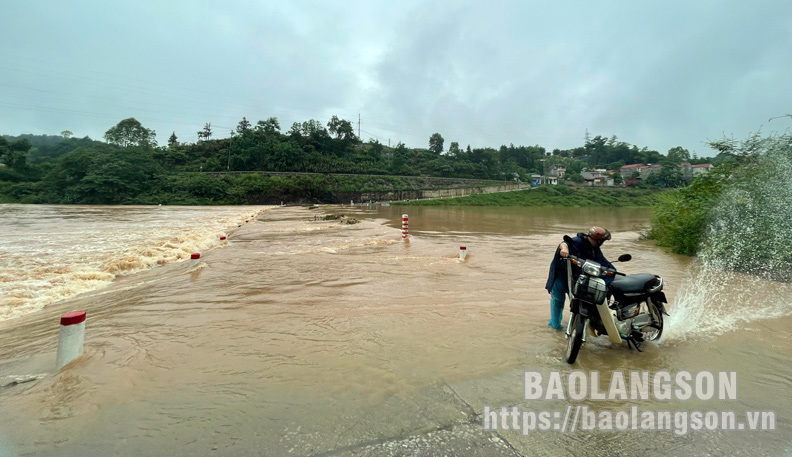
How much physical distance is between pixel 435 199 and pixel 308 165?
92.2 ft

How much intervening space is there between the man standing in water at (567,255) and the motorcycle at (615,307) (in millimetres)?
160

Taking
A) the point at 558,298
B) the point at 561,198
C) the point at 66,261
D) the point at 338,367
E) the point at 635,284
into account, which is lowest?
the point at 338,367

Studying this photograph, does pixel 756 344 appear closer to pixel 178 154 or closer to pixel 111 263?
pixel 111 263

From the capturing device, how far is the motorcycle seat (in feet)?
13.7

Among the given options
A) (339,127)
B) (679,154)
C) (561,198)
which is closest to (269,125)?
(339,127)

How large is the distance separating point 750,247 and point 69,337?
43.8ft

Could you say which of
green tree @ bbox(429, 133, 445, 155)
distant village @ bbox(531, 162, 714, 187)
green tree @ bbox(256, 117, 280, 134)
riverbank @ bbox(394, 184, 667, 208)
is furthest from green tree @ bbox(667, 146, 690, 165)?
green tree @ bbox(256, 117, 280, 134)

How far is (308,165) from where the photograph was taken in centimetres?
7475

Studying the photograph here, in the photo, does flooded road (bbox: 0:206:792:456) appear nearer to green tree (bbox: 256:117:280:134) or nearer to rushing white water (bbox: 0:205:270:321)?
rushing white water (bbox: 0:205:270:321)

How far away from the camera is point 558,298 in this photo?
4.82 metres

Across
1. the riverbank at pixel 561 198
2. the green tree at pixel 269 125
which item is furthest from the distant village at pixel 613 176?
the green tree at pixel 269 125

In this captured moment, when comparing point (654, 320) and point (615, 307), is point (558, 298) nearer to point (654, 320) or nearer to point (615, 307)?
point (615, 307)

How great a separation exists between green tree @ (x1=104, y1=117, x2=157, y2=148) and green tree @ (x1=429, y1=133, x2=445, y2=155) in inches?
2626

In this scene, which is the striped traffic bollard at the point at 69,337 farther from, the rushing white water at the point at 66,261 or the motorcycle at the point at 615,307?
the motorcycle at the point at 615,307
